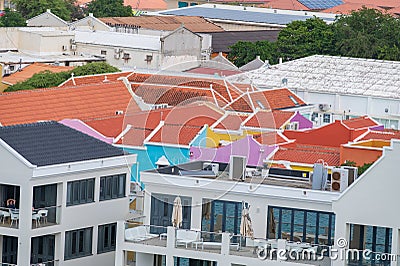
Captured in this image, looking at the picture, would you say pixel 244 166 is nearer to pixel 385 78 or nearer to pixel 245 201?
pixel 245 201

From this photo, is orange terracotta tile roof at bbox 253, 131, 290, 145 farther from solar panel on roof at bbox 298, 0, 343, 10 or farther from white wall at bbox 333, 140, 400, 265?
solar panel on roof at bbox 298, 0, 343, 10

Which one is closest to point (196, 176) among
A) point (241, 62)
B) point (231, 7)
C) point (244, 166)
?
point (244, 166)

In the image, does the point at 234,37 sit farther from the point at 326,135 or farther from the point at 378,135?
the point at 378,135

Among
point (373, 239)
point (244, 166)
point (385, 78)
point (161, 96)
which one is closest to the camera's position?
point (373, 239)

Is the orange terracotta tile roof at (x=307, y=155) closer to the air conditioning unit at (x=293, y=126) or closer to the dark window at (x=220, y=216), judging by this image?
the air conditioning unit at (x=293, y=126)

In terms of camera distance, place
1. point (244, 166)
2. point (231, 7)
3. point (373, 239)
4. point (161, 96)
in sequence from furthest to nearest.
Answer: point (231, 7) < point (161, 96) < point (244, 166) < point (373, 239)

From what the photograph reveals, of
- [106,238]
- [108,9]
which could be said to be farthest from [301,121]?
[108,9]
